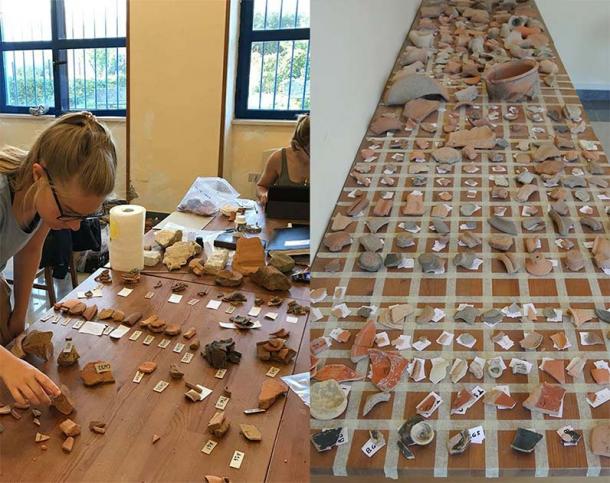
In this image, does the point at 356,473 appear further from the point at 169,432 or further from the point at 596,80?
the point at 596,80

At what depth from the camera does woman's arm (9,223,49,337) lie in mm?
1137

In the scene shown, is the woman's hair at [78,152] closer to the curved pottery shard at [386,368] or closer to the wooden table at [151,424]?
the wooden table at [151,424]

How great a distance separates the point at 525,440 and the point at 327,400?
0.32 metres

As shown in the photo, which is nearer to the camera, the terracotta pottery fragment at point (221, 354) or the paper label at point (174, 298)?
the terracotta pottery fragment at point (221, 354)

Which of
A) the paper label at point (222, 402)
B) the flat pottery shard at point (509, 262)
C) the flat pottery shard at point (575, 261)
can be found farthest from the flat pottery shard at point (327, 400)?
the flat pottery shard at point (575, 261)

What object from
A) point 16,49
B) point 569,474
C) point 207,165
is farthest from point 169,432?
point 207,165

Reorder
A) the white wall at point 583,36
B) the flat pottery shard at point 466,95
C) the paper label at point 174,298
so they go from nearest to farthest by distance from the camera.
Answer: the paper label at point 174,298 < the flat pottery shard at point 466,95 < the white wall at point 583,36

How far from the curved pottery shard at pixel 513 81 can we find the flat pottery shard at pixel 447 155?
47 cm

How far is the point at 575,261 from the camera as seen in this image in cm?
129

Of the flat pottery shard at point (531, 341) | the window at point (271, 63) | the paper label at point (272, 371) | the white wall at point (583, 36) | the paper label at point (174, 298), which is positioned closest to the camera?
the paper label at point (272, 371)

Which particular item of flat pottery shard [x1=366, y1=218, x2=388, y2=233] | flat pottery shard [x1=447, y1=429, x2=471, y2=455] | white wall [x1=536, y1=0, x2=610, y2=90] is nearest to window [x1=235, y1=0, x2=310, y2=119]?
flat pottery shard [x1=366, y1=218, x2=388, y2=233]

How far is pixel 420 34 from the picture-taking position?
236 cm

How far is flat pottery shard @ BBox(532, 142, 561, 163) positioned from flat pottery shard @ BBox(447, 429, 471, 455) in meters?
1.12

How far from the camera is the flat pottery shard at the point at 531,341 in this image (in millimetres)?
1053
